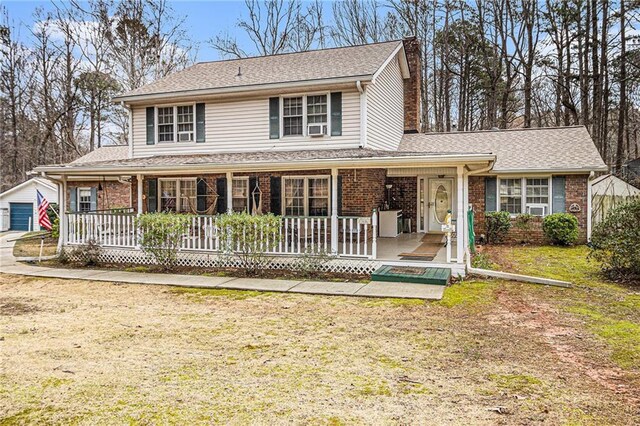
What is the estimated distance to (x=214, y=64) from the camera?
17.3 m

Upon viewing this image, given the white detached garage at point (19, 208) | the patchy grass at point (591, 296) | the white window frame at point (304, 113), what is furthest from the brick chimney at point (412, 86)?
the white detached garage at point (19, 208)

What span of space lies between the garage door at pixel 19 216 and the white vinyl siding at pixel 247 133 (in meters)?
14.3

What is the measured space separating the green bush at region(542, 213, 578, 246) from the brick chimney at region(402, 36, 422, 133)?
6619mm

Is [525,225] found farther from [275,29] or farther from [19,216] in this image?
[19,216]

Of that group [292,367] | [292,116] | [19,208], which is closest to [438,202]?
[292,116]

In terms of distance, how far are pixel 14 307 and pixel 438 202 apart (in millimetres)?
12654

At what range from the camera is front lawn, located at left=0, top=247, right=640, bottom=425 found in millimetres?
3686

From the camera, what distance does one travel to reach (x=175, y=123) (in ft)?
46.8

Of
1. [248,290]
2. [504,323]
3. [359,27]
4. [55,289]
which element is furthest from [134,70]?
[504,323]

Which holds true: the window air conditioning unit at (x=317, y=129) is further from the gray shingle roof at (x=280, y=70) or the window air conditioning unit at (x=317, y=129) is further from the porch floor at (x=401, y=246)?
the porch floor at (x=401, y=246)

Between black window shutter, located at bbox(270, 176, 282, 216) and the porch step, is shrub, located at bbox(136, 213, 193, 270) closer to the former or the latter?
black window shutter, located at bbox(270, 176, 282, 216)

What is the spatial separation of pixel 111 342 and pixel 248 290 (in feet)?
11.2

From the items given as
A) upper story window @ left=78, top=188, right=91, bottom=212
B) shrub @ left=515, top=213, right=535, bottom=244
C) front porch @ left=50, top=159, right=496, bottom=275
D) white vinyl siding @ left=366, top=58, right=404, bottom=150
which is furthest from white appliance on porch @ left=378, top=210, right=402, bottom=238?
upper story window @ left=78, top=188, right=91, bottom=212

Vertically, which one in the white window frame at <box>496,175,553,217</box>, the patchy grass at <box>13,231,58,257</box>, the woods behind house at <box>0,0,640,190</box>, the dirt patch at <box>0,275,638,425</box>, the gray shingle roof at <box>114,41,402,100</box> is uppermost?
the woods behind house at <box>0,0,640,190</box>
